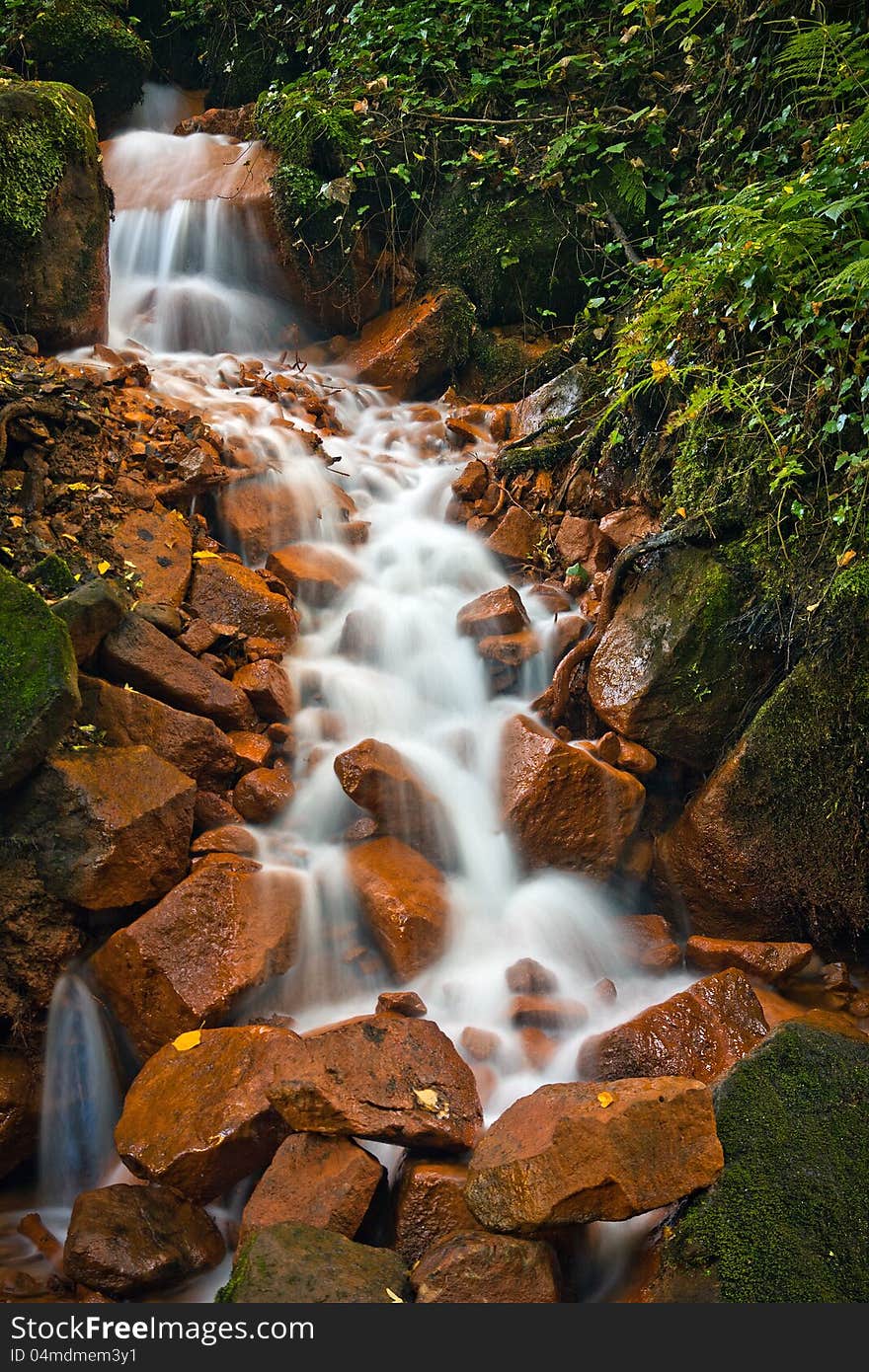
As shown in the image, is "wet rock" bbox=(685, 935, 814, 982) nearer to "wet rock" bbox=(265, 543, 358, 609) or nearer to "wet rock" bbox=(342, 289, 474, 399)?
"wet rock" bbox=(265, 543, 358, 609)

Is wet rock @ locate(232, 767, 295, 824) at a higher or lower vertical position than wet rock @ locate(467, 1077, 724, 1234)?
lower

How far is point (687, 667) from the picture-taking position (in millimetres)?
4562

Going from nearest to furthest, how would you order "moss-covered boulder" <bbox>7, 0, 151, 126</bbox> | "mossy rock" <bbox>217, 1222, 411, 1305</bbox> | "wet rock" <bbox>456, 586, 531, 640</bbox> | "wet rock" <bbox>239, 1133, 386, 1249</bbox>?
"mossy rock" <bbox>217, 1222, 411, 1305</bbox>
"wet rock" <bbox>239, 1133, 386, 1249</bbox>
"wet rock" <bbox>456, 586, 531, 640</bbox>
"moss-covered boulder" <bbox>7, 0, 151, 126</bbox>

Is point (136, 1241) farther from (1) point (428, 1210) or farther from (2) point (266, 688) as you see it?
(2) point (266, 688)

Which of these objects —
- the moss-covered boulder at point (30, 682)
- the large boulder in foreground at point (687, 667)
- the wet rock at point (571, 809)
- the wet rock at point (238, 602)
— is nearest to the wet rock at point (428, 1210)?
the wet rock at point (571, 809)

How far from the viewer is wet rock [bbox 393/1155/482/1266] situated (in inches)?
110

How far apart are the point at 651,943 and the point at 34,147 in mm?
7066

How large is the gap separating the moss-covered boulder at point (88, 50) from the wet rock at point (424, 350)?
5.22 metres

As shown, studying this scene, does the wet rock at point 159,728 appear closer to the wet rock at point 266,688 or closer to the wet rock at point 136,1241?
the wet rock at point 266,688

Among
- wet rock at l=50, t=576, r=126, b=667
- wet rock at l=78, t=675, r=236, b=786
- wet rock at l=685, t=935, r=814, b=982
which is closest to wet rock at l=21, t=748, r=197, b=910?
wet rock at l=78, t=675, r=236, b=786

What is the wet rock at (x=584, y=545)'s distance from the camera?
5.74 metres

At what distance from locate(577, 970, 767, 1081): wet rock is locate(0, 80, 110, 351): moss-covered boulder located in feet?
21.3

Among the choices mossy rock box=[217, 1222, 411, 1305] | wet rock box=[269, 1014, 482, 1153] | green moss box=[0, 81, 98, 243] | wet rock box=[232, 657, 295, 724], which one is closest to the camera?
mossy rock box=[217, 1222, 411, 1305]

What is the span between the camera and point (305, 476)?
6.54 metres
